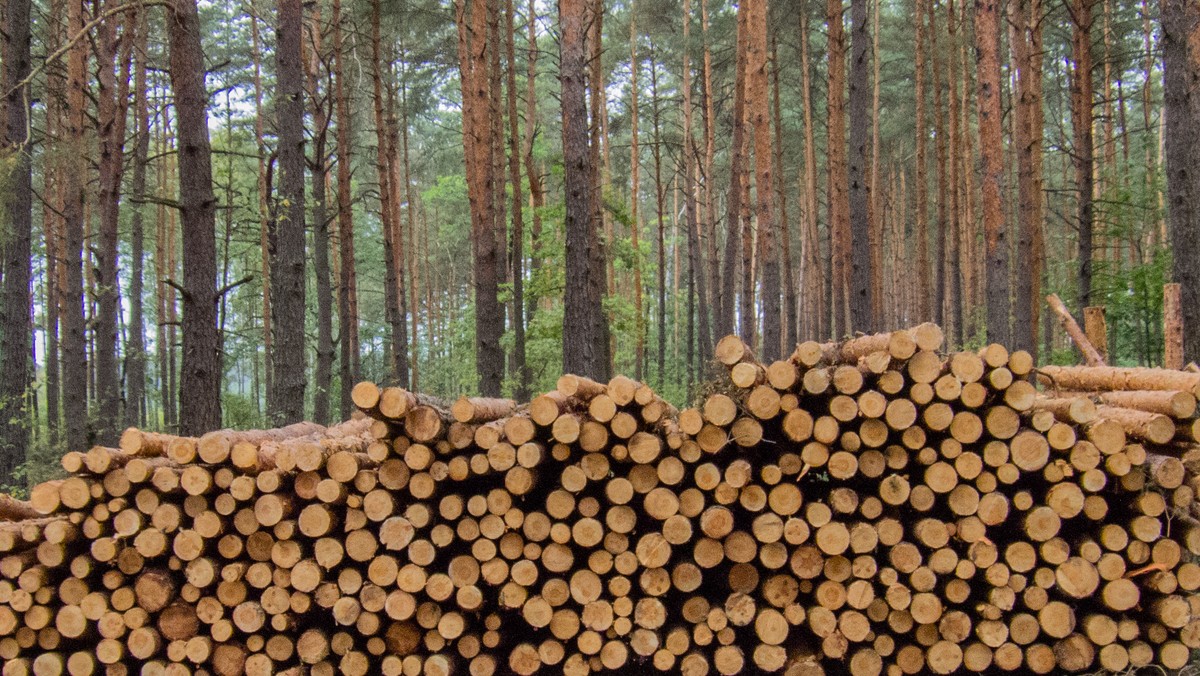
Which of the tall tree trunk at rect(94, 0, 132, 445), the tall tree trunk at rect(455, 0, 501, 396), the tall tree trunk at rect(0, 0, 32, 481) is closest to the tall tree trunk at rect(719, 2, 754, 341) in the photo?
the tall tree trunk at rect(455, 0, 501, 396)

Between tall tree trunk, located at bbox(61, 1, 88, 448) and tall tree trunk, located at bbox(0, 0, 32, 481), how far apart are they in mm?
342

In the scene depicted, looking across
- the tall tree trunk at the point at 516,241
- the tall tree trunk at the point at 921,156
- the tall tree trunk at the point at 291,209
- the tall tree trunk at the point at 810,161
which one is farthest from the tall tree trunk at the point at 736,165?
the tall tree trunk at the point at 291,209

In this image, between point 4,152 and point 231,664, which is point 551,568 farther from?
point 4,152

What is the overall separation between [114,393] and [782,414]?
39.6 feet

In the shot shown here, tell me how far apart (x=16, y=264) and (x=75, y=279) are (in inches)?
55.5

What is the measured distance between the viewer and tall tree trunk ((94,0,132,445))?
1107 centimetres

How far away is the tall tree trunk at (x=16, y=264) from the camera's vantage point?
32.3 ft

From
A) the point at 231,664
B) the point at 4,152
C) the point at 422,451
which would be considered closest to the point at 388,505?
the point at 422,451

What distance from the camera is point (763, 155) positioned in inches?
506

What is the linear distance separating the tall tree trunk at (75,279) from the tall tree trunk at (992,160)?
41.6ft

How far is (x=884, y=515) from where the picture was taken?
4168 mm

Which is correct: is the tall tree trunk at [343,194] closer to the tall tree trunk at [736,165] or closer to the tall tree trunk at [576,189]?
the tall tree trunk at [576,189]

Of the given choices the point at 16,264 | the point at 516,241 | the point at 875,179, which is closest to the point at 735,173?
the point at 516,241

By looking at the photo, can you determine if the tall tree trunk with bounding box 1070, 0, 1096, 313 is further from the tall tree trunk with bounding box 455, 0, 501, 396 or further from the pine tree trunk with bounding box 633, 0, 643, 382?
the tall tree trunk with bounding box 455, 0, 501, 396
